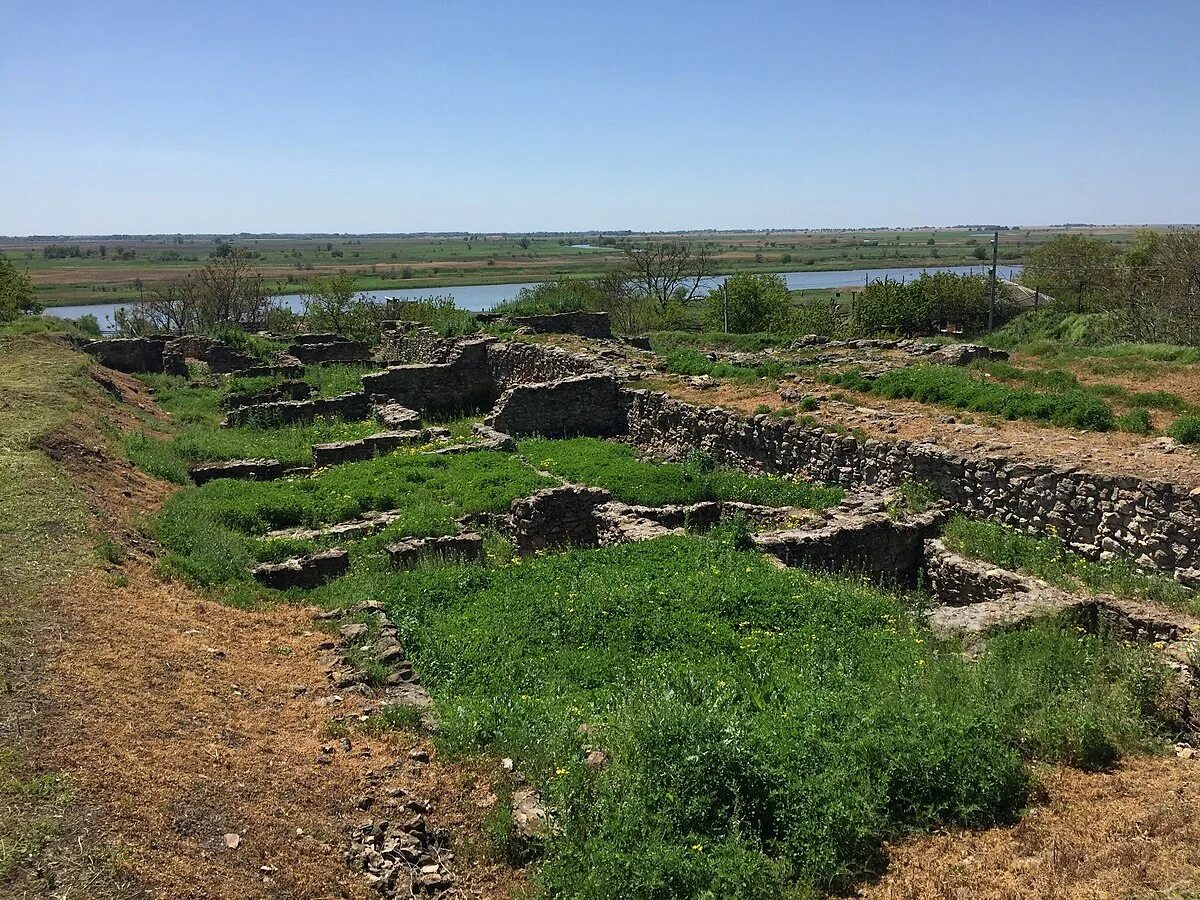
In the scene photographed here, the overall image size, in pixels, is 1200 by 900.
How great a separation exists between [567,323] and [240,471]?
610 inches

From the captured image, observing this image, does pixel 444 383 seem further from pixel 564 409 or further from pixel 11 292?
pixel 11 292

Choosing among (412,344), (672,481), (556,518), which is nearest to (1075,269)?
(412,344)

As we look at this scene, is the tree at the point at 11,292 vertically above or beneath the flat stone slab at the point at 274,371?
above

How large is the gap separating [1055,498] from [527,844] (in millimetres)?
9310

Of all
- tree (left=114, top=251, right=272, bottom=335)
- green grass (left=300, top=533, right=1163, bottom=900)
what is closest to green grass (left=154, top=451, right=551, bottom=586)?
green grass (left=300, top=533, right=1163, bottom=900)

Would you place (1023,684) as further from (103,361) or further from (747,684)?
(103,361)

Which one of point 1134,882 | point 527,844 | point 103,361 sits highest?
point 103,361

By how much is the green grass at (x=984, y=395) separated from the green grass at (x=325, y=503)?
7693 millimetres

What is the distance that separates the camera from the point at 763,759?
5.79m

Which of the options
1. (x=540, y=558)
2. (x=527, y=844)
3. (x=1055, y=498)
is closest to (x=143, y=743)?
(x=527, y=844)

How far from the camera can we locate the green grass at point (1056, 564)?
9.49 metres

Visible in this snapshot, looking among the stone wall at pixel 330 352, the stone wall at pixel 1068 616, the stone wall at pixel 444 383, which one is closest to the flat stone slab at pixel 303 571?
the stone wall at pixel 1068 616

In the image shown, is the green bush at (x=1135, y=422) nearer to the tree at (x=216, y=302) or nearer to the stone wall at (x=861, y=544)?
the stone wall at (x=861, y=544)

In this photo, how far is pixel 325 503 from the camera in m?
13.8
